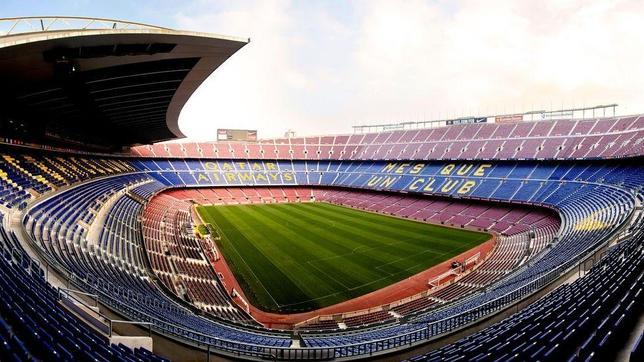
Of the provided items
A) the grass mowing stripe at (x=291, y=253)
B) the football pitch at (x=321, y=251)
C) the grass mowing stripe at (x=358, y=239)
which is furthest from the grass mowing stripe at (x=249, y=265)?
the grass mowing stripe at (x=358, y=239)

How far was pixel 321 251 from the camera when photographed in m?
28.2

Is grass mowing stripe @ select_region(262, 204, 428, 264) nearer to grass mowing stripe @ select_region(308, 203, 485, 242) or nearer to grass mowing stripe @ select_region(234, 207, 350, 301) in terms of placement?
grass mowing stripe @ select_region(308, 203, 485, 242)

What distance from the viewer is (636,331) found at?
6094mm

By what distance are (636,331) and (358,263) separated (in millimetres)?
19837

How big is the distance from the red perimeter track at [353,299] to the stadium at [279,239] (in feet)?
0.46

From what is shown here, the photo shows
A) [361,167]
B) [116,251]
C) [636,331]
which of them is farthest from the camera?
[361,167]

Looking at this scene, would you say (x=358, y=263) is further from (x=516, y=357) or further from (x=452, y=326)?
(x=516, y=357)

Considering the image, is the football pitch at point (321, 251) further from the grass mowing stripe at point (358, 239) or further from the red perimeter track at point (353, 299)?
the red perimeter track at point (353, 299)

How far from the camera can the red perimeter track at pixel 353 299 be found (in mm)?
17656

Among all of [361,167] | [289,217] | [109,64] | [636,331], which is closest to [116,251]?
[109,64]

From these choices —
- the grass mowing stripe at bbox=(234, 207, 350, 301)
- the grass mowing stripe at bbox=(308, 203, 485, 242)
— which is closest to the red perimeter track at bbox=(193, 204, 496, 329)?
the grass mowing stripe at bbox=(234, 207, 350, 301)

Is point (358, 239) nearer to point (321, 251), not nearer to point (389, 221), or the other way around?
point (321, 251)

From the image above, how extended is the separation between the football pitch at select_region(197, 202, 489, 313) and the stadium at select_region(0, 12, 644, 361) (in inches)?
7.8

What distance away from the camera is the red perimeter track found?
17656 mm
